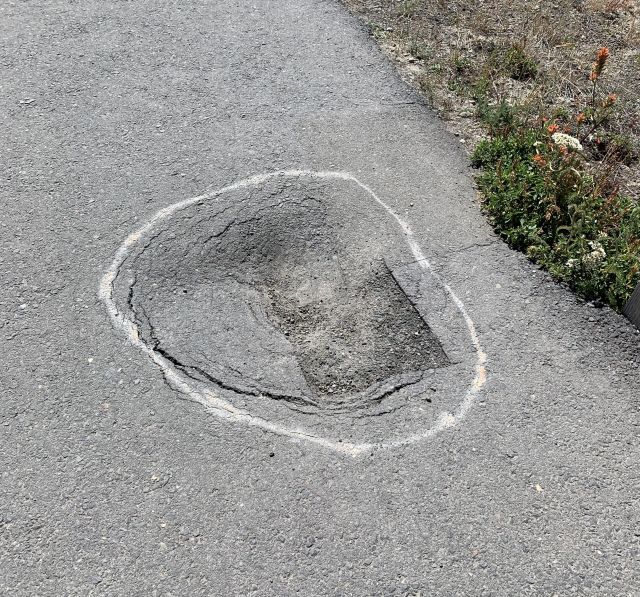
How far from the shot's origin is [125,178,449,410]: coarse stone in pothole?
12.5 ft

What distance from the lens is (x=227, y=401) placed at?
3611 millimetres

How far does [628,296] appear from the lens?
13.9ft

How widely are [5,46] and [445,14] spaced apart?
15.1ft

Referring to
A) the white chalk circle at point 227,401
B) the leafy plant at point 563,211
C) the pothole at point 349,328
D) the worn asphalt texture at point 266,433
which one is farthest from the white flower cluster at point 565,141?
the pothole at point 349,328

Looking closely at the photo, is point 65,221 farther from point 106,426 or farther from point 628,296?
point 628,296

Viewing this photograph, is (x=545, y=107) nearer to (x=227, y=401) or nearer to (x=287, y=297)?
(x=287, y=297)

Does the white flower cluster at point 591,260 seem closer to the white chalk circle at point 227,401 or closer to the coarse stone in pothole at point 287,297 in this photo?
the white chalk circle at point 227,401

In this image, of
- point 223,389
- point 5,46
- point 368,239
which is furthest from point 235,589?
point 5,46

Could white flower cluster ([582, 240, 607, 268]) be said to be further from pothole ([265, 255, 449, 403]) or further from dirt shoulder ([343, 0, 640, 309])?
pothole ([265, 255, 449, 403])

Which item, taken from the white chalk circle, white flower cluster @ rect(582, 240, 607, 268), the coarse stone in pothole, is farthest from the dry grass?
the white chalk circle

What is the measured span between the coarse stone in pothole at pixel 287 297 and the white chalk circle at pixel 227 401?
0.06 metres

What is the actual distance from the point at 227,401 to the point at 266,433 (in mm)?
303

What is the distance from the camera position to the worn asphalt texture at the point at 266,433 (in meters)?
3.01

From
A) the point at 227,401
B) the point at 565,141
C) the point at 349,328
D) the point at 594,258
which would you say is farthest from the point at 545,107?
the point at 227,401
